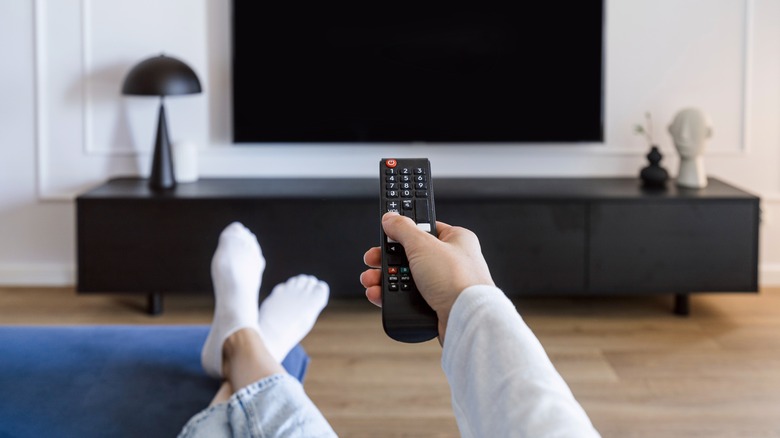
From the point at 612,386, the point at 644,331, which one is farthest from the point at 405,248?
the point at 644,331

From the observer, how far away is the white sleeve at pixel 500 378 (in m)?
0.72

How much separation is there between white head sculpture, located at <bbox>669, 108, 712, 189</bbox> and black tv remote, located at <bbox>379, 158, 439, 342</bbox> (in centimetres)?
264

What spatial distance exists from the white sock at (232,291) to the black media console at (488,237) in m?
0.77

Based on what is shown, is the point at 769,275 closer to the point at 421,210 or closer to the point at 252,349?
the point at 252,349

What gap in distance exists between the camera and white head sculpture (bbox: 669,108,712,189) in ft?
11.6

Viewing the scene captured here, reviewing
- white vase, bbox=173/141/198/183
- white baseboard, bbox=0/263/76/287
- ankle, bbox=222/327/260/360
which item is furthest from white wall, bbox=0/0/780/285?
ankle, bbox=222/327/260/360

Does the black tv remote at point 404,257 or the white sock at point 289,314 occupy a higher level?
the black tv remote at point 404,257

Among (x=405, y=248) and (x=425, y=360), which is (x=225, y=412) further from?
(x=425, y=360)

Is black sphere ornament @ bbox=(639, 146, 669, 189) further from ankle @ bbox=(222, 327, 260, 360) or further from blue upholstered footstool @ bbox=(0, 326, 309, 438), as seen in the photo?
ankle @ bbox=(222, 327, 260, 360)

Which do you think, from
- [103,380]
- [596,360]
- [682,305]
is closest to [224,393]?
[103,380]

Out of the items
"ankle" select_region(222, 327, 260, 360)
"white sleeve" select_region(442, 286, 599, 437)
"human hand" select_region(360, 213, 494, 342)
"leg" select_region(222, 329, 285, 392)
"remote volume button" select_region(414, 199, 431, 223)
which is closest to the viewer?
"white sleeve" select_region(442, 286, 599, 437)

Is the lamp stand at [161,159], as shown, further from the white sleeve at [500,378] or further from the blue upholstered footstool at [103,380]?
the white sleeve at [500,378]

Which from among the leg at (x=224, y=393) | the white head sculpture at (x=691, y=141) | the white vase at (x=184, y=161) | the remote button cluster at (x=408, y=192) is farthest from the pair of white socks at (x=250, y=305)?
the white head sculpture at (x=691, y=141)

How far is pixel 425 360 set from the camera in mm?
3012
